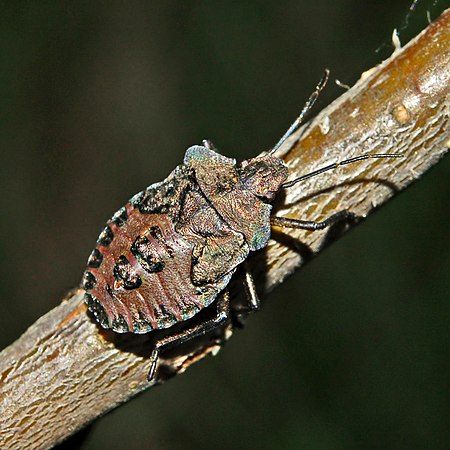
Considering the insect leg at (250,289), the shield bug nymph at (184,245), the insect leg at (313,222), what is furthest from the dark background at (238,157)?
the insect leg at (250,289)

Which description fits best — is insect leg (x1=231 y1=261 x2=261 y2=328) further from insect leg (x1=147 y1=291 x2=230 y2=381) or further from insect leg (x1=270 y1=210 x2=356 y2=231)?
insect leg (x1=270 y1=210 x2=356 y2=231)

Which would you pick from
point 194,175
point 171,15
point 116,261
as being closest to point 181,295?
point 116,261

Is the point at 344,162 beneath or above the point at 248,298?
above

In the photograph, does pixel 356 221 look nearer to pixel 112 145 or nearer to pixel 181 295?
pixel 181 295

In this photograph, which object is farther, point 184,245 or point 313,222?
point 184,245

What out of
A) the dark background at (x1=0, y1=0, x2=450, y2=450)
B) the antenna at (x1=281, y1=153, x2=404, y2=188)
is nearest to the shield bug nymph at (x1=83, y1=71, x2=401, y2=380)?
the antenna at (x1=281, y1=153, x2=404, y2=188)

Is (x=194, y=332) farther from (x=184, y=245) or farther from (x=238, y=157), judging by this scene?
(x=238, y=157)

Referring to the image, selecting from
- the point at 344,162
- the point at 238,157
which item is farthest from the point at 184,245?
the point at 238,157
